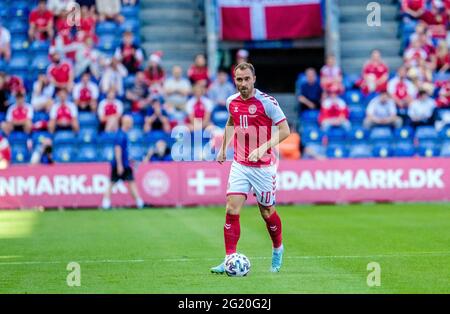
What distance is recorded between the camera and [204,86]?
2738 cm

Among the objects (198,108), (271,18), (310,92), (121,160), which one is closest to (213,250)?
(121,160)

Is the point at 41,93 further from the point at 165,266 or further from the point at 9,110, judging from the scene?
the point at 165,266

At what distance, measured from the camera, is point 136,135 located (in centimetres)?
2678

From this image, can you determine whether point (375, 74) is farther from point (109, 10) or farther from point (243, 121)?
point (243, 121)

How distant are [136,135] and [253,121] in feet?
49.4

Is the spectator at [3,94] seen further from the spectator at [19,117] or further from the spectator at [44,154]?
the spectator at [44,154]

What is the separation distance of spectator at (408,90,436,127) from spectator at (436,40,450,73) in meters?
2.01

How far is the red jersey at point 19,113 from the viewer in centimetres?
2650

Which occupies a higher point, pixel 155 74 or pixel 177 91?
pixel 155 74

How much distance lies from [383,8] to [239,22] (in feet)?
15.7

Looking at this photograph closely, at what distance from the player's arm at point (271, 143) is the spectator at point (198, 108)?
1423 cm

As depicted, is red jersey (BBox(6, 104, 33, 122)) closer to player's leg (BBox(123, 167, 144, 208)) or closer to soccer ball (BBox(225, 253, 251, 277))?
player's leg (BBox(123, 167, 144, 208))

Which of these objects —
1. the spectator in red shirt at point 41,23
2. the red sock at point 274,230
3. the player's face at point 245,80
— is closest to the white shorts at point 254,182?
the red sock at point 274,230
